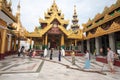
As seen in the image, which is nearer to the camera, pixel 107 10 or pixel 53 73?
pixel 53 73

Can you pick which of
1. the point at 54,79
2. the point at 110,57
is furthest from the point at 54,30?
the point at 54,79

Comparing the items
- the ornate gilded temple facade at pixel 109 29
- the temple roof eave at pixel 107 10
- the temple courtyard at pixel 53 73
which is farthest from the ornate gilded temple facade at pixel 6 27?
the temple roof eave at pixel 107 10

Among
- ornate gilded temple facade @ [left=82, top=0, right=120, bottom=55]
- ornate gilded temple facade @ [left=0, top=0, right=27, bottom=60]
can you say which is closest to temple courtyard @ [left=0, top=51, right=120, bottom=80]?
ornate gilded temple facade @ [left=0, top=0, right=27, bottom=60]

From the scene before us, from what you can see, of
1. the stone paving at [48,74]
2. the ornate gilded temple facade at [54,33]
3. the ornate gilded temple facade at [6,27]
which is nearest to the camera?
the stone paving at [48,74]

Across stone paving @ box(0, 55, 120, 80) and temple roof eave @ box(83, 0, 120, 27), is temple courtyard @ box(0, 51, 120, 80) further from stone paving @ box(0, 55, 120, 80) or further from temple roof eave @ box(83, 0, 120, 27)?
temple roof eave @ box(83, 0, 120, 27)

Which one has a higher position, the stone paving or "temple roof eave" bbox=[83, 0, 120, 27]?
"temple roof eave" bbox=[83, 0, 120, 27]

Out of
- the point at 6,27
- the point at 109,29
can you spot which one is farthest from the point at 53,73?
the point at 6,27

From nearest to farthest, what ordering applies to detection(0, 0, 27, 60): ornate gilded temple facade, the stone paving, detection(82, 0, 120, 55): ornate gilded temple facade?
the stone paving → detection(0, 0, 27, 60): ornate gilded temple facade → detection(82, 0, 120, 55): ornate gilded temple facade

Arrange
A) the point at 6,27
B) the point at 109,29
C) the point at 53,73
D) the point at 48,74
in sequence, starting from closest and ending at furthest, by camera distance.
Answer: the point at 48,74 < the point at 53,73 < the point at 109,29 < the point at 6,27

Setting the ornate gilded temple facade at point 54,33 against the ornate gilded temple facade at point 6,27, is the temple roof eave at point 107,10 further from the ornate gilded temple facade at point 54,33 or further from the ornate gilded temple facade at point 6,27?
the ornate gilded temple facade at point 6,27

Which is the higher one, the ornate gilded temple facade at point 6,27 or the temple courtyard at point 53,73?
the ornate gilded temple facade at point 6,27

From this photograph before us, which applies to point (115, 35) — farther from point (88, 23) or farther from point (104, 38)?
point (88, 23)

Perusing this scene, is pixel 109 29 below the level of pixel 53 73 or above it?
above

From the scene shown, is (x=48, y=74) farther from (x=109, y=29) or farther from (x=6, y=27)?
(x=6, y=27)
